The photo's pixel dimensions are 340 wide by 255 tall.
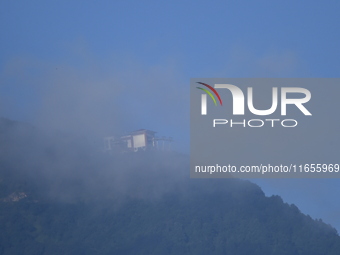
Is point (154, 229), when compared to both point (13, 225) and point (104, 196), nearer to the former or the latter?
point (104, 196)

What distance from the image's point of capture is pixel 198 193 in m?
32.1

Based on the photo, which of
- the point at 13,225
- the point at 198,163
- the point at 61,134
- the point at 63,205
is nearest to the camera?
the point at 198,163

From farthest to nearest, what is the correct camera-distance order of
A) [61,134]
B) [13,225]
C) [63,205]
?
[61,134] → [63,205] → [13,225]

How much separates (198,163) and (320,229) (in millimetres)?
9011

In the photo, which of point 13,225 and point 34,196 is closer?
point 13,225

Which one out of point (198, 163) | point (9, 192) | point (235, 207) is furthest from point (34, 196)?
point (198, 163)

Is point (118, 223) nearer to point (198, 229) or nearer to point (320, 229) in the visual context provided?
point (198, 229)

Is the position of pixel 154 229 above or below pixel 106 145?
below

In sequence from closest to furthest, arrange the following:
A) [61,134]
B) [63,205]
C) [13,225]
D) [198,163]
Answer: [198,163], [13,225], [63,205], [61,134]

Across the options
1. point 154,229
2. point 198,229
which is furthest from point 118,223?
point 198,229

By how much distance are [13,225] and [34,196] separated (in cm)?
286

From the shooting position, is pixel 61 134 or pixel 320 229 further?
pixel 61 134

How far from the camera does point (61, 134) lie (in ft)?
113

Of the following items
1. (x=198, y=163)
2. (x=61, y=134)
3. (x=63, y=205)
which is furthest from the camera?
(x=61, y=134)
